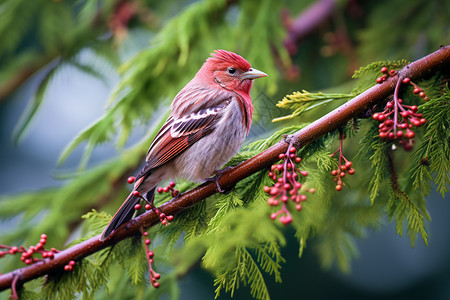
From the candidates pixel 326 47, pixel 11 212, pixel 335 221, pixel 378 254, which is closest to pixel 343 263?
pixel 335 221

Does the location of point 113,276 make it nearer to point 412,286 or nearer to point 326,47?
point 326,47

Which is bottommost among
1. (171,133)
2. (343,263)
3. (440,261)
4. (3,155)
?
(440,261)

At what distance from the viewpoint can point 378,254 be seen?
808 centimetres

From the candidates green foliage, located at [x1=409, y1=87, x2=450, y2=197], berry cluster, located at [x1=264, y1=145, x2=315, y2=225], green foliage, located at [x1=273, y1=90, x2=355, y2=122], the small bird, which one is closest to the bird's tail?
the small bird

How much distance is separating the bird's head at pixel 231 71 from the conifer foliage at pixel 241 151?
0.27m

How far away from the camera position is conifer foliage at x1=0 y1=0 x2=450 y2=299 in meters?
2.15

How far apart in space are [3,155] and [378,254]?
8.43 m

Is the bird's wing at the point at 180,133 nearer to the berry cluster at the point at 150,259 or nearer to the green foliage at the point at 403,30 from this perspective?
the berry cluster at the point at 150,259

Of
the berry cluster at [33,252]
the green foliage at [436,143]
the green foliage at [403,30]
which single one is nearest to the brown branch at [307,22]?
the green foliage at [403,30]

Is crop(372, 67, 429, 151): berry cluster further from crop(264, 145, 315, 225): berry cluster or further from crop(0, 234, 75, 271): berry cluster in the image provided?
crop(0, 234, 75, 271): berry cluster

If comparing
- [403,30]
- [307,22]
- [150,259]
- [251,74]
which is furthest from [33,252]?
[307,22]

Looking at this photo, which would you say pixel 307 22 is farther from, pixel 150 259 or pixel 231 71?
pixel 150 259

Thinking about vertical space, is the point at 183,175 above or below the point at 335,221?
above

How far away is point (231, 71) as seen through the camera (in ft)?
10.4
